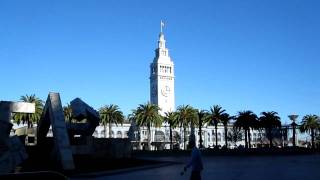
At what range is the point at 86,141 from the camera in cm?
3434

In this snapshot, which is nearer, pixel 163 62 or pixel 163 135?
pixel 163 135

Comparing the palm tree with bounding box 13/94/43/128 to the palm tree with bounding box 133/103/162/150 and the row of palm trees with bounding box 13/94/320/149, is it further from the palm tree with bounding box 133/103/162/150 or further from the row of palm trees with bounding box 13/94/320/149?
the palm tree with bounding box 133/103/162/150

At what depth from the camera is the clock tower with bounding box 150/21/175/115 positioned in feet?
554

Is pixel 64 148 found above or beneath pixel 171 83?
beneath

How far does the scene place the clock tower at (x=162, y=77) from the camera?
6654 inches

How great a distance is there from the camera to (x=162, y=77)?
170 meters

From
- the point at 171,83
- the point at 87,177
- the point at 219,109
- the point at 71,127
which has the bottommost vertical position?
the point at 87,177

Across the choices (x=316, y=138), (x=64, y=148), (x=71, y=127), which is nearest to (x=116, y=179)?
(x=64, y=148)

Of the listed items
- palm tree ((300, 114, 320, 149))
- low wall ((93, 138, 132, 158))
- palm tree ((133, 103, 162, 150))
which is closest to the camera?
low wall ((93, 138, 132, 158))

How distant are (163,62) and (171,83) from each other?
965 centimetres

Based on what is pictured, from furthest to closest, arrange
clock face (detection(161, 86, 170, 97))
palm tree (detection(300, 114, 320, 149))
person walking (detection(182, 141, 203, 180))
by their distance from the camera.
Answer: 1. clock face (detection(161, 86, 170, 97))
2. palm tree (detection(300, 114, 320, 149))
3. person walking (detection(182, 141, 203, 180))

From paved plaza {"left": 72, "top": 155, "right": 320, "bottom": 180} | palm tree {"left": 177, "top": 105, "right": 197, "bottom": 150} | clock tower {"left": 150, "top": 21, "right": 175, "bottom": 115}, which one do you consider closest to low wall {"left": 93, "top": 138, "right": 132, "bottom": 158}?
paved plaza {"left": 72, "top": 155, "right": 320, "bottom": 180}

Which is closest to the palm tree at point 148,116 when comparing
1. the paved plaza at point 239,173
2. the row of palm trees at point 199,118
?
the row of palm trees at point 199,118

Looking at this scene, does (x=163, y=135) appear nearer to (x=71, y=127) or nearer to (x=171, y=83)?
(x=171, y=83)
